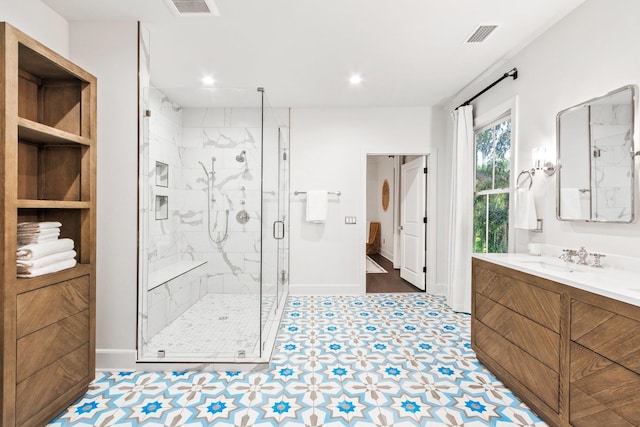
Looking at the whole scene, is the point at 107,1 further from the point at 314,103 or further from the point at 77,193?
the point at 314,103

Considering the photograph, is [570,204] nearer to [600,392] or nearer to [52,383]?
[600,392]

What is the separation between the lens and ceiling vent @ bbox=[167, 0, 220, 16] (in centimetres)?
204

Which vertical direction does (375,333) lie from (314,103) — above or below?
below

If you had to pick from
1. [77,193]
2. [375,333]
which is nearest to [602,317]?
[375,333]

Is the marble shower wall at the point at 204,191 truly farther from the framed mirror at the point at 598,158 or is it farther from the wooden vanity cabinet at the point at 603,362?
the framed mirror at the point at 598,158

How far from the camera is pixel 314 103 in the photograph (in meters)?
4.01

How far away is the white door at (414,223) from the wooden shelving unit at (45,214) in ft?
12.0

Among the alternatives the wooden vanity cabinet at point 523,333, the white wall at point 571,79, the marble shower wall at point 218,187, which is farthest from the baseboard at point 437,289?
the marble shower wall at point 218,187

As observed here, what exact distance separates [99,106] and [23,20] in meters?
0.56

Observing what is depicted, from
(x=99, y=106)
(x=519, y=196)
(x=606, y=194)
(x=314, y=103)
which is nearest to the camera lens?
(x=606, y=194)

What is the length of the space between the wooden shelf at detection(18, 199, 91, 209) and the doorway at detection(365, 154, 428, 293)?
3.32 metres

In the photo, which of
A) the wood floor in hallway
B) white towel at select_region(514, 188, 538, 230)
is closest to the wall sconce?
white towel at select_region(514, 188, 538, 230)

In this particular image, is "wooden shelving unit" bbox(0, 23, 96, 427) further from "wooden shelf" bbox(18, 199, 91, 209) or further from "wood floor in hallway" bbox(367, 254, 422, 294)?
"wood floor in hallway" bbox(367, 254, 422, 294)

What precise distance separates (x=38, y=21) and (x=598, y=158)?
11.7 feet
